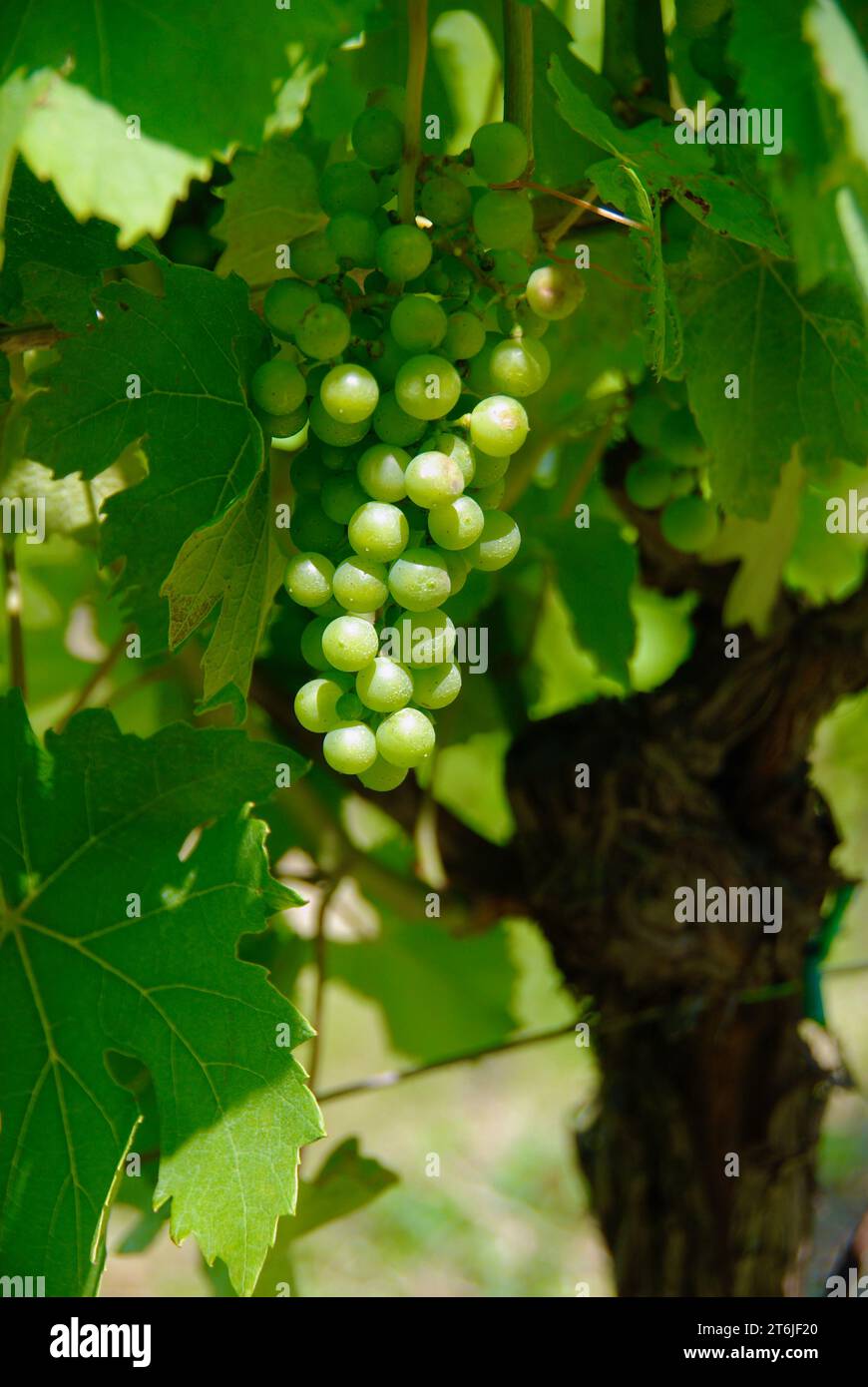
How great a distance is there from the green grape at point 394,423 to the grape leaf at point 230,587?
0.28 feet

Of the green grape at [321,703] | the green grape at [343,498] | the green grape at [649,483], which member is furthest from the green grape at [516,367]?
the green grape at [649,483]

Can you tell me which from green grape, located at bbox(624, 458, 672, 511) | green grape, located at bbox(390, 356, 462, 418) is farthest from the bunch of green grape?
green grape, located at bbox(624, 458, 672, 511)

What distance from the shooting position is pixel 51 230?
89 cm

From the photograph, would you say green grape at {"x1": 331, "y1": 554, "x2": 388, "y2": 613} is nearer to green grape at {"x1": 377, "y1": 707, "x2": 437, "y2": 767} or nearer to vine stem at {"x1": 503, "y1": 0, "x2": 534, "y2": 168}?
green grape at {"x1": 377, "y1": 707, "x2": 437, "y2": 767}

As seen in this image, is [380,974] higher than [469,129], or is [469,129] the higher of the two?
[469,129]

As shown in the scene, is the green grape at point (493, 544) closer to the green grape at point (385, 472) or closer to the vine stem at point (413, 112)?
the green grape at point (385, 472)

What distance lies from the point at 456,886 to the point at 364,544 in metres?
0.76

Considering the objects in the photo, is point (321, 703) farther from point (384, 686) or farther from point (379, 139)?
point (379, 139)

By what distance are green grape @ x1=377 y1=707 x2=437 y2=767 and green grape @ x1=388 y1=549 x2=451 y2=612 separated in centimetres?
6

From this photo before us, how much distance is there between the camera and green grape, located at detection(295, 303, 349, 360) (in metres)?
0.76

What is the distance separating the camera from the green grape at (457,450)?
0.78 m

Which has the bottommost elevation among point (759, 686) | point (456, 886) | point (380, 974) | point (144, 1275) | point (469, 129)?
point (144, 1275)
